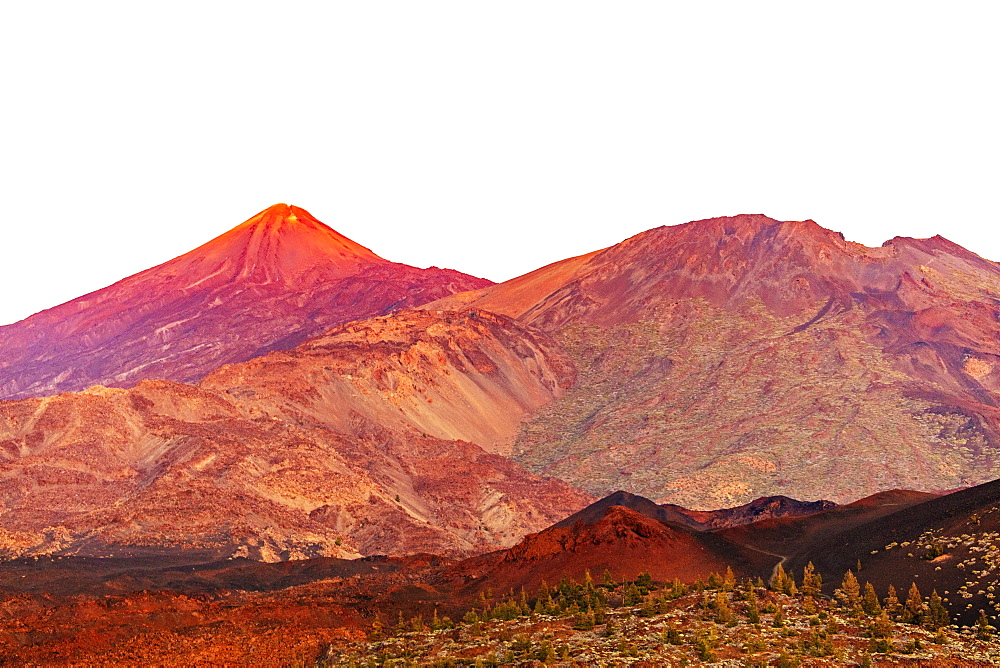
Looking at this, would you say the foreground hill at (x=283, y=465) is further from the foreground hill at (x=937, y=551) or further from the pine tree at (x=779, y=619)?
the pine tree at (x=779, y=619)

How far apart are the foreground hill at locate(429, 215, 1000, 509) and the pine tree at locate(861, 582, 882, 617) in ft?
227

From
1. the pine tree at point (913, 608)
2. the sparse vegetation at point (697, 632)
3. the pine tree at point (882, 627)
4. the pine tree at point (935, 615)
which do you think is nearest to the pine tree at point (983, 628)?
the sparse vegetation at point (697, 632)

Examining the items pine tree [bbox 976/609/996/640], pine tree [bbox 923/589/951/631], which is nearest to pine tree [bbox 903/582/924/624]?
pine tree [bbox 923/589/951/631]

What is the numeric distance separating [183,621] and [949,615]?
2939 centimetres

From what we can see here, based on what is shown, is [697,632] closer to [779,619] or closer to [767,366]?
[779,619]

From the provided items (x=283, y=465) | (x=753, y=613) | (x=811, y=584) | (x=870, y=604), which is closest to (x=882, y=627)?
(x=753, y=613)

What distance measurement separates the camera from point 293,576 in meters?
67.0

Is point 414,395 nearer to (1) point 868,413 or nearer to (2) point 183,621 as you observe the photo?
(1) point 868,413

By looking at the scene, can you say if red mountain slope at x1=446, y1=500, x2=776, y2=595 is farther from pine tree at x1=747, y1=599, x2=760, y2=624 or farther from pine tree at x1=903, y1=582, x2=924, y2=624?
pine tree at x1=903, y1=582, x2=924, y2=624

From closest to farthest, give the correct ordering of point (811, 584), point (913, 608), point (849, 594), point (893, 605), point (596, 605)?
point (913, 608) → point (893, 605) → point (596, 605) → point (849, 594) → point (811, 584)

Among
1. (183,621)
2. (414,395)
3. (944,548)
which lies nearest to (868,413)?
(414,395)

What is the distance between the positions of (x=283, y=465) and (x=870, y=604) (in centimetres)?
6356

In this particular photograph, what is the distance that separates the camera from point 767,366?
153625 millimetres

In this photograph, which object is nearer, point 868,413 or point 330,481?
point 330,481
